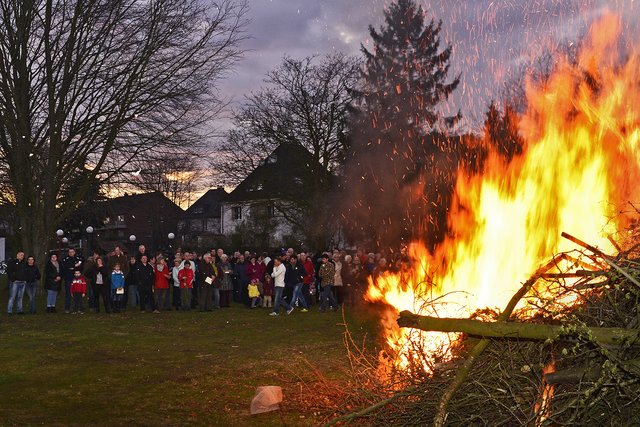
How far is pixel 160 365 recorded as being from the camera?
11.8m

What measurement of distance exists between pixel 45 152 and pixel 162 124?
4.13 metres

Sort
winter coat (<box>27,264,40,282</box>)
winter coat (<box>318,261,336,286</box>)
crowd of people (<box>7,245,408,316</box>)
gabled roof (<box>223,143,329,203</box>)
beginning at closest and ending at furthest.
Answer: winter coat (<box>27,264,40,282</box>), crowd of people (<box>7,245,408,316</box>), winter coat (<box>318,261,336,286</box>), gabled roof (<box>223,143,329,203</box>)

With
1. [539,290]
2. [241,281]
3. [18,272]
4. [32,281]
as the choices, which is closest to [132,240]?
[241,281]

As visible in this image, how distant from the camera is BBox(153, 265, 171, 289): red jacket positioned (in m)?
21.0

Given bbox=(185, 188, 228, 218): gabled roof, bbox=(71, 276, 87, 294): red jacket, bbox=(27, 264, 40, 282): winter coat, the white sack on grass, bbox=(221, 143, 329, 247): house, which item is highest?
bbox=(185, 188, 228, 218): gabled roof

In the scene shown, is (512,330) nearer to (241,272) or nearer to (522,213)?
(522,213)

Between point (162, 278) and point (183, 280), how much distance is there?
2.05 feet

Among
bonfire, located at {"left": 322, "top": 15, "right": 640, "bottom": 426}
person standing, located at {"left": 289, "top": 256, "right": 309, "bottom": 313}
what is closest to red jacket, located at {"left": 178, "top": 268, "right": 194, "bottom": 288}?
person standing, located at {"left": 289, "top": 256, "right": 309, "bottom": 313}

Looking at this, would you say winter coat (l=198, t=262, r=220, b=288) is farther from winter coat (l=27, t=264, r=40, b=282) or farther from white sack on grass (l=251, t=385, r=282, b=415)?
white sack on grass (l=251, t=385, r=282, b=415)

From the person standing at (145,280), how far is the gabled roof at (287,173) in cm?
1832

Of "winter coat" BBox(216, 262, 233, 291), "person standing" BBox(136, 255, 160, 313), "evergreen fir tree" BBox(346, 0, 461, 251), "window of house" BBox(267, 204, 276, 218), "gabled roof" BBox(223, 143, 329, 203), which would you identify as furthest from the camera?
"window of house" BBox(267, 204, 276, 218)

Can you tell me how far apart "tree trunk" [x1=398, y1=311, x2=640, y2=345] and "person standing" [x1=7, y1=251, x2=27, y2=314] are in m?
16.6

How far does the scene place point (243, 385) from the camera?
1003 centimetres

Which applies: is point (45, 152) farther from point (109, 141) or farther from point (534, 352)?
point (534, 352)
